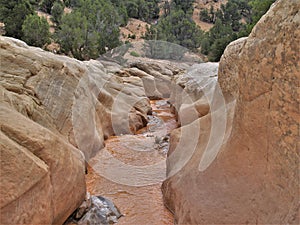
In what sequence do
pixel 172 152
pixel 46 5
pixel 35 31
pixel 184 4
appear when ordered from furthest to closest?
1. pixel 184 4
2. pixel 46 5
3. pixel 35 31
4. pixel 172 152

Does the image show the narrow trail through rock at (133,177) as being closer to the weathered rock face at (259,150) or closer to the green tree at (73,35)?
the weathered rock face at (259,150)

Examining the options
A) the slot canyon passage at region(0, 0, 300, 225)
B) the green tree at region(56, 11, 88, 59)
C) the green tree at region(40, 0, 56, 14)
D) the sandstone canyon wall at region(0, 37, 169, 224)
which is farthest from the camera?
the green tree at region(40, 0, 56, 14)

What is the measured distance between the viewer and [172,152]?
228 inches

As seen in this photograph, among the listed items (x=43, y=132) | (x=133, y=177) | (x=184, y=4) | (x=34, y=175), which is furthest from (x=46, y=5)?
(x=34, y=175)

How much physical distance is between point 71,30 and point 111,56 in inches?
178

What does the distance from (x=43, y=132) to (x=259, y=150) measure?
2.87 meters

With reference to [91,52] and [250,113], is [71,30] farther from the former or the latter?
[250,113]

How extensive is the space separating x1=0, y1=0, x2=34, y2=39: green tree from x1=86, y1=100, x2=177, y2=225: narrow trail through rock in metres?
17.3

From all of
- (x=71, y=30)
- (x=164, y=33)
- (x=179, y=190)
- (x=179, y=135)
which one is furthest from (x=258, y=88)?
(x=164, y=33)

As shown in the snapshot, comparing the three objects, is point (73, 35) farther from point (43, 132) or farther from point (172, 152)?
point (43, 132)

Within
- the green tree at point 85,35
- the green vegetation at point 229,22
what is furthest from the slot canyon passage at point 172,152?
the green tree at point 85,35

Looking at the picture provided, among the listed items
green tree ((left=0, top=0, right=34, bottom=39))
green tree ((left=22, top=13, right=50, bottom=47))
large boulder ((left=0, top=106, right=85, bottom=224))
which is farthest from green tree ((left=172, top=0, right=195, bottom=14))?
large boulder ((left=0, top=106, right=85, bottom=224))

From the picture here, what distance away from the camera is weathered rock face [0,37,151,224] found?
10.9ft

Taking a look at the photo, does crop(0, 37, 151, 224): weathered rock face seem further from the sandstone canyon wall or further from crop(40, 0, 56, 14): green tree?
crop(40, 0, 56, 14): green tree
